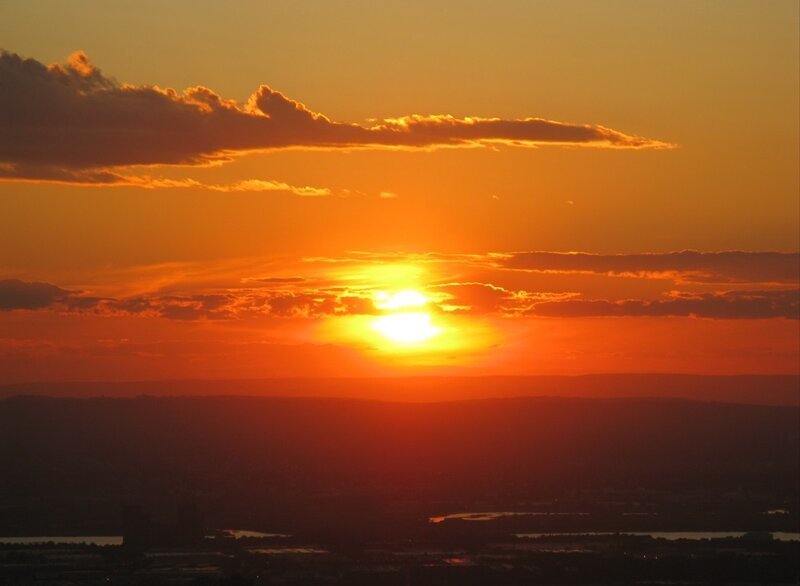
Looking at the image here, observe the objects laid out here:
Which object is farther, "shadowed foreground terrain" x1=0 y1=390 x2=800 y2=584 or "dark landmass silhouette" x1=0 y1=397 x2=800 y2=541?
"dark landmass silhouette" x1=0 y1=397 x2=800 y2=541

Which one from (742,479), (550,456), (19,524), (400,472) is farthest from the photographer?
(550,456)

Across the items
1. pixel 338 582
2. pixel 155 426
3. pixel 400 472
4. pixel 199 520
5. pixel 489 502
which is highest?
pixel 155 426

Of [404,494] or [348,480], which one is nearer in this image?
[404,494]

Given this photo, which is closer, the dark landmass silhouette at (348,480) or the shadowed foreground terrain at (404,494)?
the shadowed foreground terrain at (404,494)

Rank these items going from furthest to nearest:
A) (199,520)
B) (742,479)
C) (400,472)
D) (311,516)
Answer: (400,472)
(742,479)
(311,516)
(199,520)

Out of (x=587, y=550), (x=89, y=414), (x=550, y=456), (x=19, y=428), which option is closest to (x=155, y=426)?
(x=89, y=414)

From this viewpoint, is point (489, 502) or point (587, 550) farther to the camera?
point (489, 502)

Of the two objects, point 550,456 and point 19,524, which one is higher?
point 550,456

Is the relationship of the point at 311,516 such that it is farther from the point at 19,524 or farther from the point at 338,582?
the point at 338,582

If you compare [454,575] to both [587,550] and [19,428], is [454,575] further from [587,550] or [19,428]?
[19,428]
